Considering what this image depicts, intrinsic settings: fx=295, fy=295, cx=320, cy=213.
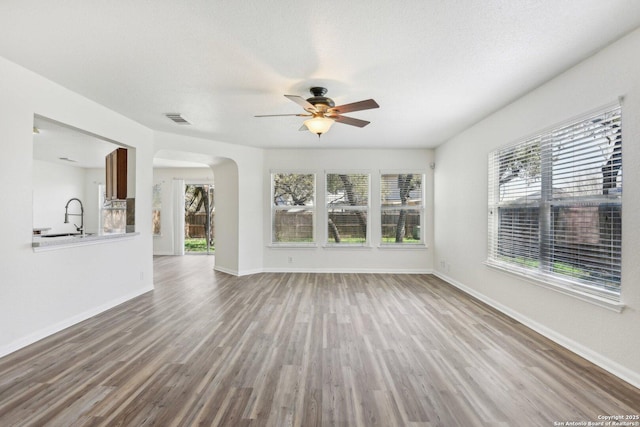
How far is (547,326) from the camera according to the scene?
2.96 meters

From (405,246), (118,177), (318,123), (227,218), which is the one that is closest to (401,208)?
(405,246)

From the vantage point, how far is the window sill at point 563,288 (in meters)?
2.30

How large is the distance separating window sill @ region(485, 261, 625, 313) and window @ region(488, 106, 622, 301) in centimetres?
2

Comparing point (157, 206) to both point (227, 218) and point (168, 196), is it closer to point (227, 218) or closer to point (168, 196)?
point (168, 196)

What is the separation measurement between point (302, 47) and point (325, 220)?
13.2 feet

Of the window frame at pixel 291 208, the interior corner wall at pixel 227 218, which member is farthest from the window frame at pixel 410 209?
the interior corner wall at pixel 227 218

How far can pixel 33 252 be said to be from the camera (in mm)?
2861

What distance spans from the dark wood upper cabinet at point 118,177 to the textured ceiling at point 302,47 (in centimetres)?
100

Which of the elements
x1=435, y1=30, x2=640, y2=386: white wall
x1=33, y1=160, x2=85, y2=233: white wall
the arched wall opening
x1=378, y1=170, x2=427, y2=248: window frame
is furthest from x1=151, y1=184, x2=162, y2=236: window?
x1=435, y1=30, x2=640, y2=386: white wall

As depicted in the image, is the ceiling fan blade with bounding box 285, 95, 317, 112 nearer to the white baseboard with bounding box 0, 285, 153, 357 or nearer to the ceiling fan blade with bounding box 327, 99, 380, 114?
the ceiling fan blade with bounding box 327, 99, 380, 114

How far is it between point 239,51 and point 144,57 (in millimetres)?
843

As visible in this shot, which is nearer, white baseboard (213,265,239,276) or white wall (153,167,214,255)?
white baseboard (213,265,239,276)

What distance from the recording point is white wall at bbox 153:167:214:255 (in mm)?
8688

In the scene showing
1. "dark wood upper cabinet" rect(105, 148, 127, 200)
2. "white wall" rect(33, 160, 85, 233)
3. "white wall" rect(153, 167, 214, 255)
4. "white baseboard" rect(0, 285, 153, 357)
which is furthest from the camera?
"white wall" rect(153, 167, 214, 255)
